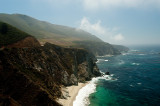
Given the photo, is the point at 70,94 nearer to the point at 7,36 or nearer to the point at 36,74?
the point at 36,74

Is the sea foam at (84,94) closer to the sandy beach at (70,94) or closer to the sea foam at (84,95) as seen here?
the sea foam at (84,95)

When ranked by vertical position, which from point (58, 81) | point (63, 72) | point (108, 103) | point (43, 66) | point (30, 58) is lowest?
point (108, 103)

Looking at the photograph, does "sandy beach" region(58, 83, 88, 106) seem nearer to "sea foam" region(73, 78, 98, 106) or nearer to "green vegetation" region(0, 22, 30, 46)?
"sea foam" region(73, 78, 98, 106)

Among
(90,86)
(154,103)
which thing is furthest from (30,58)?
(154,103)

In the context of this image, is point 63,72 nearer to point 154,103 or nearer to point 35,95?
point 35,95

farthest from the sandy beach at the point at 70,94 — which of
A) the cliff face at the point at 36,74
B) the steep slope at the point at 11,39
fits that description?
the steep slope at the point at 11,39

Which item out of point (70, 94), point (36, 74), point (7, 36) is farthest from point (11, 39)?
point (70, 94)

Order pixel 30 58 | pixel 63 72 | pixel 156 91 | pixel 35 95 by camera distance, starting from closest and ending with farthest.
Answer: pixel 35 95 < pixel 30 58 < pixel 156 91 < pixel 63 72

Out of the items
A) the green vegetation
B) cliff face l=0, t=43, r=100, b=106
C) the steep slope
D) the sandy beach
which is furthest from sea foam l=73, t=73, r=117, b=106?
the green vegetation
